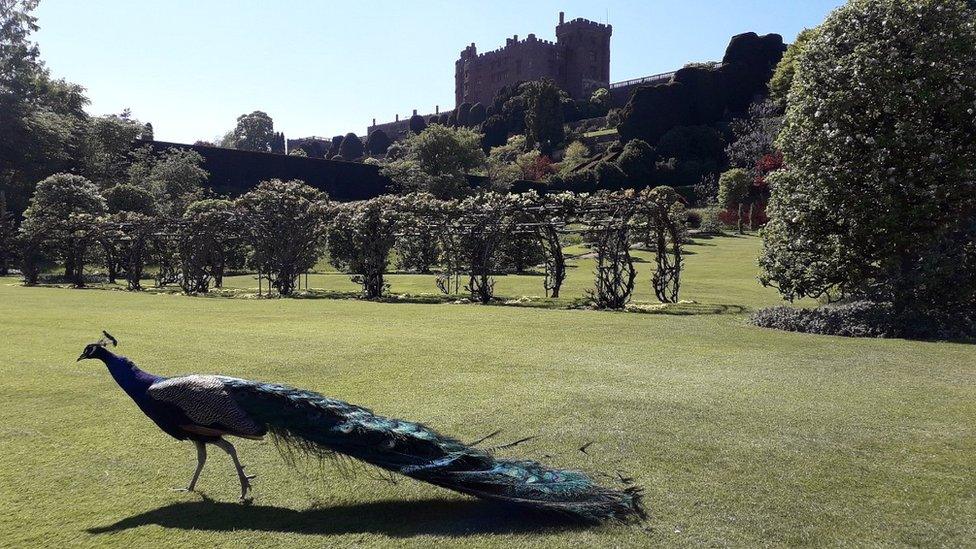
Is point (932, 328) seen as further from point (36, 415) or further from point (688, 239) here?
point (688, 239)

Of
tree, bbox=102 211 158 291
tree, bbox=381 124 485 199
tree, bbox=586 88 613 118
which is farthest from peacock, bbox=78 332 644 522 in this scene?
tree, bbox=586 88 613 118

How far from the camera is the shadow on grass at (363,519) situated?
4.46m

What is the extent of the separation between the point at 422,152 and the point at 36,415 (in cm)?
5102

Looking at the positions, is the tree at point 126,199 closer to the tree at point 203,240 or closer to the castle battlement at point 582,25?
the tree at point 203,240

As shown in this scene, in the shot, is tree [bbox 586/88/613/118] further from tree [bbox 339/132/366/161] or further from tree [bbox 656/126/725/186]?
tree [bbox 339/132/366/161]

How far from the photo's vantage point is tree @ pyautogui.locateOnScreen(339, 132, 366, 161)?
10307cm

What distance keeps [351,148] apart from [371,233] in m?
84.6

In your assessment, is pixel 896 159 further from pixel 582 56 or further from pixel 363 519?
pixel 582 56

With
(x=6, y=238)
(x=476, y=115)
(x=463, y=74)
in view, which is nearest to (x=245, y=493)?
(x=6, y=238)

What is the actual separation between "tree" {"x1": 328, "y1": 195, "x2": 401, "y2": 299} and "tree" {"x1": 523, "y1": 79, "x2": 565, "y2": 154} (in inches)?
2099

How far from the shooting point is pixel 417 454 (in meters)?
4.54

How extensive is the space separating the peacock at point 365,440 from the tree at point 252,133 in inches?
4317

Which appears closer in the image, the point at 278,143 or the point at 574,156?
the point at 574,156

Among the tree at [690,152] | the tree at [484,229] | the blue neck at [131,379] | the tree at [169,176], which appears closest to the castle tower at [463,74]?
the tree at [690,152]
